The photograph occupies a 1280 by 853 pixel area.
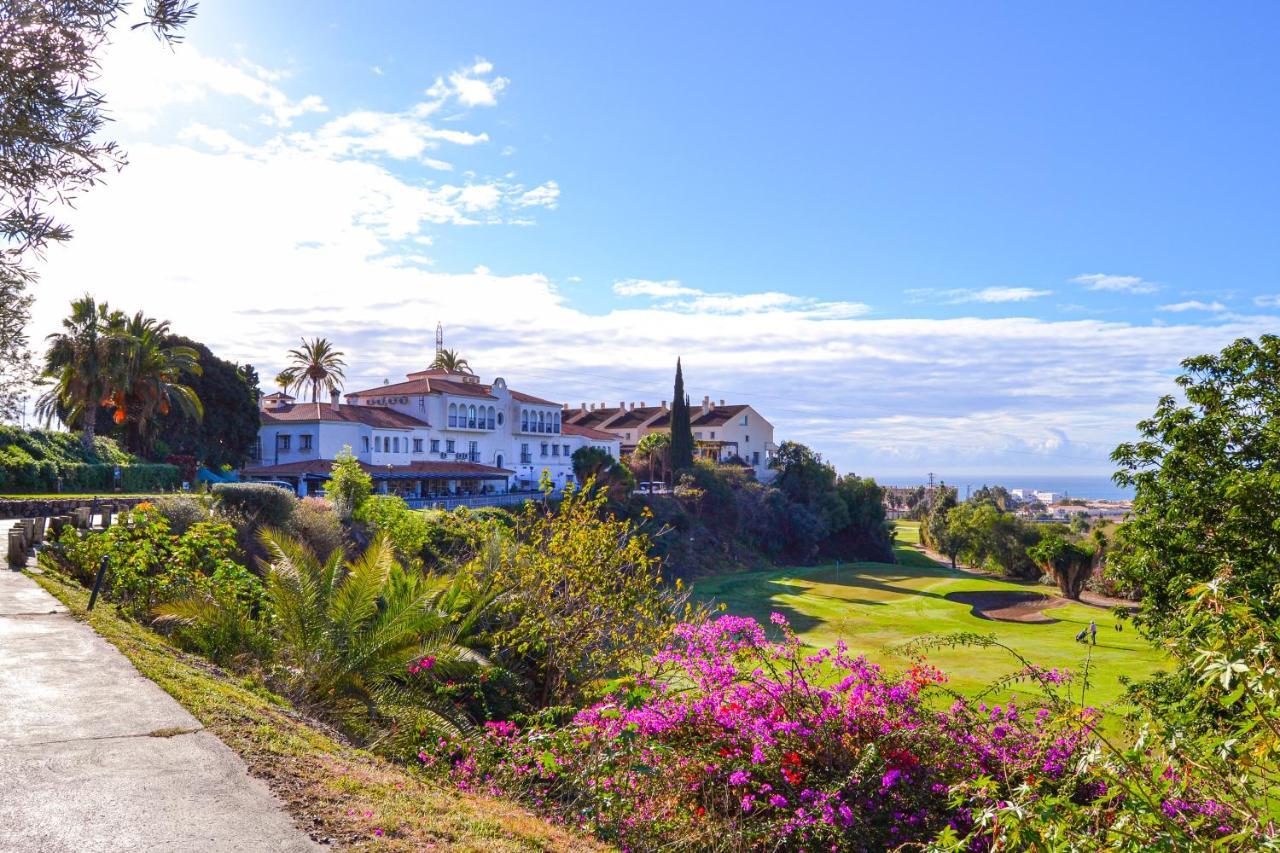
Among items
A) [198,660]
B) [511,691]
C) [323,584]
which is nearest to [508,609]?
[511,691]

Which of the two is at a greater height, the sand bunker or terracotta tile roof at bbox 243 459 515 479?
terracotta tile roof at bbox 243 459 515 479

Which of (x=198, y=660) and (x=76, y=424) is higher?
(x=76, y=424)

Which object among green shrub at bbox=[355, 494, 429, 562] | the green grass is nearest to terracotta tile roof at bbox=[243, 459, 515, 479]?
the green grass

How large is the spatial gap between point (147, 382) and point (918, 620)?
4038 cm

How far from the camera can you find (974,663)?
27141 mm

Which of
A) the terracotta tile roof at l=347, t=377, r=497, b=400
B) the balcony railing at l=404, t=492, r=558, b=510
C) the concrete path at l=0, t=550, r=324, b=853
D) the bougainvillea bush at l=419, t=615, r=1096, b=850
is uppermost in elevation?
the terracotta tile roof at l=347, t=377, r=497, b=400

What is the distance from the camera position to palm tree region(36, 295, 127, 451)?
1674 inches

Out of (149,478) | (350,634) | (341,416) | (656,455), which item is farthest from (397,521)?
(656,455)

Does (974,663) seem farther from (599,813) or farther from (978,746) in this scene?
(599,813)

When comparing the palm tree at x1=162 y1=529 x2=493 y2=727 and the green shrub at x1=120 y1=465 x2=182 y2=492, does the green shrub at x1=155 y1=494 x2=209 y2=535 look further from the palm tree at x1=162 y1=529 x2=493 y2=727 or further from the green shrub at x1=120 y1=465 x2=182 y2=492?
the green shrub at x1=120 y1=465 x2=182 y2=492

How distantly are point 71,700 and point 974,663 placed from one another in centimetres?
2541

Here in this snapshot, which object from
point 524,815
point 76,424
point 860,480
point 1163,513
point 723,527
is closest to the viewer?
point 524,815

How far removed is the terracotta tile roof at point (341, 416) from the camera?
5591 centimetres

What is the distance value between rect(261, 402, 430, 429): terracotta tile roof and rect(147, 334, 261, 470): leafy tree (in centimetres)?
234
